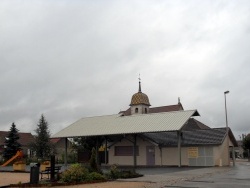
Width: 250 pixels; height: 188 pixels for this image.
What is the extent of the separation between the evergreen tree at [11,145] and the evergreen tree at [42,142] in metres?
2.84

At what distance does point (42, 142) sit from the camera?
184 feet

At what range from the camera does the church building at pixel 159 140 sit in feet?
111

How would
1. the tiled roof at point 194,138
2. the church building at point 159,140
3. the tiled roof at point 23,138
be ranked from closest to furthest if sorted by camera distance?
the church building at point 159,140 < the tiled roof at point 194,138 < the tiled roof at point 23,138

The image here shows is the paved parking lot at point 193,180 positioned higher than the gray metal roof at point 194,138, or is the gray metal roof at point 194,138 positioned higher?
the gray metal roof at point 194,138

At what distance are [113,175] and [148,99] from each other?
133 ft

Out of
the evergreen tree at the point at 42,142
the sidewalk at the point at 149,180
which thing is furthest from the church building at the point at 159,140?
the evergreen tree at the point at 42,142

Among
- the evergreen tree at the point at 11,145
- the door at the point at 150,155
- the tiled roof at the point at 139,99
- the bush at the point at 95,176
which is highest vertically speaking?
the tiled roof at the point at 139,99

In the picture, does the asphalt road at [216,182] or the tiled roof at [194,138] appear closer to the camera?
the asphalt road at [216,182]

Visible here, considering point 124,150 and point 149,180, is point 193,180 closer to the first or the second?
point 149,180

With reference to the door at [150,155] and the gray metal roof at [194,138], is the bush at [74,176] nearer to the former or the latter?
the gray metal roof at [194,138]

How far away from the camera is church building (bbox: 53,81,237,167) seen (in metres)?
33.9

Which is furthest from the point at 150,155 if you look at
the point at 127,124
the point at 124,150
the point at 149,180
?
→ the point at 149,180

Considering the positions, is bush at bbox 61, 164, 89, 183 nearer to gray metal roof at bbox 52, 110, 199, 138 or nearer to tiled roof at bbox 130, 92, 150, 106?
gray metal roof at bbox 52, 110, 199, 138

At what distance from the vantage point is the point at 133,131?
3534 centimetres
